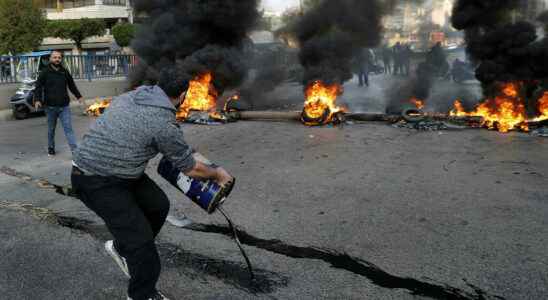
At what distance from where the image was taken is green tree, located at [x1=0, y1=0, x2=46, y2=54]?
897 inches

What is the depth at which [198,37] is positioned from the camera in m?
14.0

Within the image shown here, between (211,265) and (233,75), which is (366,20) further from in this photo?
(211,265)

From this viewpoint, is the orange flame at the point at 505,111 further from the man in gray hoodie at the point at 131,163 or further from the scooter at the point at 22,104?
the scooter at the point at 22,104

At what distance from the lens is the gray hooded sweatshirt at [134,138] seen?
8.90ft

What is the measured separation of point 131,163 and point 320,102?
27.6 feet

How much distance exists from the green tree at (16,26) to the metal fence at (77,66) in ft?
25.6

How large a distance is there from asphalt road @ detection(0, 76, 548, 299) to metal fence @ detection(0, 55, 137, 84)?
7477mm

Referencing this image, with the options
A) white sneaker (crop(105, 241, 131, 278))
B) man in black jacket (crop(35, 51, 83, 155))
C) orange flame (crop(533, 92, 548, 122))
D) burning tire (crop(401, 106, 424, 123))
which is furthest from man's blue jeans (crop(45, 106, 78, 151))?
orange flame (crop(533, 92, 548, 122))

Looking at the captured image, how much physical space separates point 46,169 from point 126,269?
457 cm

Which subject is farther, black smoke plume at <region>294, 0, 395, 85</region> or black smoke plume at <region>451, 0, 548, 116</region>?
black smoke plume at <region>294, 0, 395, 85</region>

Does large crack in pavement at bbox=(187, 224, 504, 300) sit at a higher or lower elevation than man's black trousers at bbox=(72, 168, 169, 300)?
lower

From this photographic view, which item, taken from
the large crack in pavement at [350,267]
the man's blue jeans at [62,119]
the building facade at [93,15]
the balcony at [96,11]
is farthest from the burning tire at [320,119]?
the building facade at [93,15]

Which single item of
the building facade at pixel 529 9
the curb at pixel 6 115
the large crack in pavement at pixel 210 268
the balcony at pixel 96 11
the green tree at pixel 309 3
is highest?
Result: the balcony at pixel 96 11

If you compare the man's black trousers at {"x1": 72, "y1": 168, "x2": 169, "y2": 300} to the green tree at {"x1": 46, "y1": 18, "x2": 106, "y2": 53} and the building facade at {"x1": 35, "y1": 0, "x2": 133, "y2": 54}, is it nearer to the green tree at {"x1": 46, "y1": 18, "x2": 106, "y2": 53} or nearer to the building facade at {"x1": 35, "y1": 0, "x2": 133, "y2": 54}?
the green tree at {"x1": 46, "y1": 18, "x2": 106, "y2": 53}
